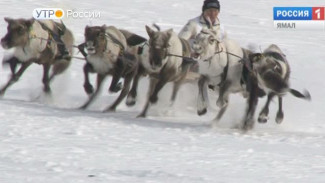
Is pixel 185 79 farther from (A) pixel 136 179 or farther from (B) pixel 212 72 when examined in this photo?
(A) pixel 136 179

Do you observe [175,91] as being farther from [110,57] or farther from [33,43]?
[33,43]

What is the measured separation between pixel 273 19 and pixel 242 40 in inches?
225

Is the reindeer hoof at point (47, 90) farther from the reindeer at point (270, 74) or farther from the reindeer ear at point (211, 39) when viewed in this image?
the reindeer at point (270, 74)

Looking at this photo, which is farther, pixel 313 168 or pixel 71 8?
pixel 71 8

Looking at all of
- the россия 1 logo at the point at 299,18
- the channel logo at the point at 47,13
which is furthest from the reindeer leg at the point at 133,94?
the россия 1 logo at the point at 299,18

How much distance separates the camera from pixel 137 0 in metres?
27.3

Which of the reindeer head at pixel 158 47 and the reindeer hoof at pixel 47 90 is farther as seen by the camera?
the reindeer hoof at pixel 47 90

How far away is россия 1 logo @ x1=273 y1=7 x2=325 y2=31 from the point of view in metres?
24.3

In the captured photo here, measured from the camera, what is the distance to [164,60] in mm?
10008

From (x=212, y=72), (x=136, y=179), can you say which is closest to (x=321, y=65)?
(x=212, y=72)

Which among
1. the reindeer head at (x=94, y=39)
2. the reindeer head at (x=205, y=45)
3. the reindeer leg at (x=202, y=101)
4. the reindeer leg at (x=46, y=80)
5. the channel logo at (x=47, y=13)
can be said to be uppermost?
the channel logo at (x=47, y=13)

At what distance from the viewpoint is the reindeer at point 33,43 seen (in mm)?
10883

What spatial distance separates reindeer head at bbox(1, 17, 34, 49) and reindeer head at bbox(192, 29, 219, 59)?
250 cm

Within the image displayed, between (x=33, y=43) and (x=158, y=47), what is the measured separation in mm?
2026
